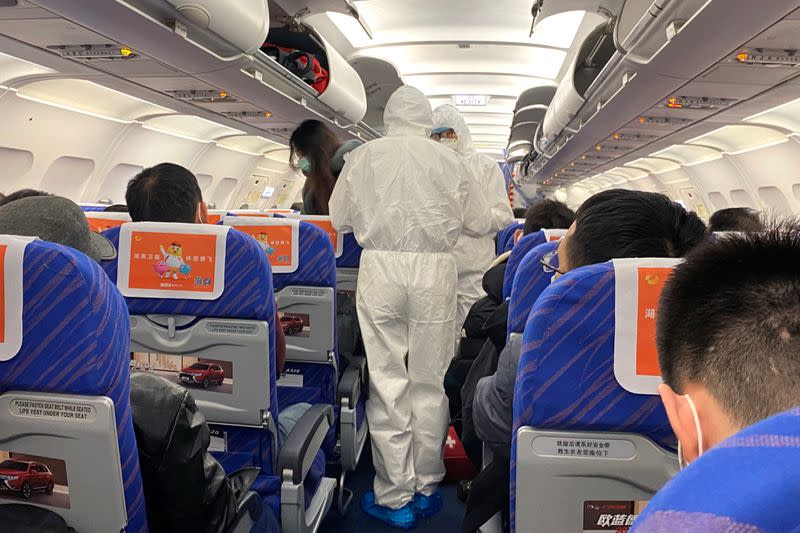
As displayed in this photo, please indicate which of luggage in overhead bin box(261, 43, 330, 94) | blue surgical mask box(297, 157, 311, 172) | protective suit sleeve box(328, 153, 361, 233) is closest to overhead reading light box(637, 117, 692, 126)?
luggage in overhead bin box(261, 43, 330, 94)

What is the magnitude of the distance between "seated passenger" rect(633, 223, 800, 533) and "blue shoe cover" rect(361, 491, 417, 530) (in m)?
2.80

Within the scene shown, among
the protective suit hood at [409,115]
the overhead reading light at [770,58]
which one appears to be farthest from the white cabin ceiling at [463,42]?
the protective suit hood at [409,115]

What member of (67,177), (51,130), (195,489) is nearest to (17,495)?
(195,489)

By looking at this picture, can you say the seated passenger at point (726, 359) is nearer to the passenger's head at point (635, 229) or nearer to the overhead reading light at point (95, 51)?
the passenger's head at point (635, 229)

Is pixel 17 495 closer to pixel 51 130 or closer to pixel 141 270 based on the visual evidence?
pixel 141 270

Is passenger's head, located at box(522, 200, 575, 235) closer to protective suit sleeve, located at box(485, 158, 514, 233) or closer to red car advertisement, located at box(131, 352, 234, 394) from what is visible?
protective suit sleeve, located at box(485, 158, 514, 233)

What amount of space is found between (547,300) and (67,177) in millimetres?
8357

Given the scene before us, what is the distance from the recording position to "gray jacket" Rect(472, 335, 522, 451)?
1.81 meters

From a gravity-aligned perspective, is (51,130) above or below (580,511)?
above

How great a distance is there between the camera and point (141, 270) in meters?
2.20

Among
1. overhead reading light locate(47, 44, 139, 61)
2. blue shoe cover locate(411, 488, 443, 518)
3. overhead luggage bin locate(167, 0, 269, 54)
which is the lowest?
blue shoe cover locate(411, 488, 443, 518)

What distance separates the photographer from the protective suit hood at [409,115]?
3484mm

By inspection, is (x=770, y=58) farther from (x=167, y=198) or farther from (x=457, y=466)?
(x=167, y=198)

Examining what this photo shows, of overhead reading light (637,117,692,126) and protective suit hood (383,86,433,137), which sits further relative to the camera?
overhead reading light (637,117,692,126)
